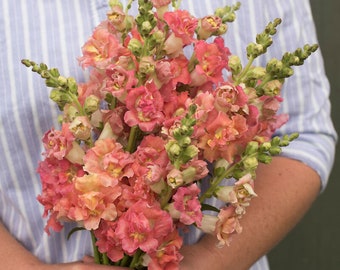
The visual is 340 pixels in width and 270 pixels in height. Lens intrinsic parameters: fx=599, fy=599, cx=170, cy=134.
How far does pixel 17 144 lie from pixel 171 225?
30 centimetres

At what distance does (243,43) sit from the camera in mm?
863

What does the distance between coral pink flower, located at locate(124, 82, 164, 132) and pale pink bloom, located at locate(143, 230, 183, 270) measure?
0.40ft

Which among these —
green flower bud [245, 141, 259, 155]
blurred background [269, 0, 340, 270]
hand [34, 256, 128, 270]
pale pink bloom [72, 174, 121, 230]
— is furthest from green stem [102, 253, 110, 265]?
blurred background [269, 0, 340, 270]

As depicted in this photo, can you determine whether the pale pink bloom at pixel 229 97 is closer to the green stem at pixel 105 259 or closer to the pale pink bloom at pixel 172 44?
the pale pink bloom at pixel 172 44

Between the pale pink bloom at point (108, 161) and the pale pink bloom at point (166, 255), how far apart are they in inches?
3.6

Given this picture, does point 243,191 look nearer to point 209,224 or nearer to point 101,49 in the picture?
point 209,224

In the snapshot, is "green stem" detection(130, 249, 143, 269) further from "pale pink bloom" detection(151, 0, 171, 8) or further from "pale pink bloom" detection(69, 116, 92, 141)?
"pale pink bloom" detection(151, 0, 171, 8)

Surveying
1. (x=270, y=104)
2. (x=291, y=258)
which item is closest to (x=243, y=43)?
(x=270, y=104)

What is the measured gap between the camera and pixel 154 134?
2.07ft

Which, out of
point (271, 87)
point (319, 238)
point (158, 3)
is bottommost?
point (319, 238)

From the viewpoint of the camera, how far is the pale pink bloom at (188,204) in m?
→ 0.58

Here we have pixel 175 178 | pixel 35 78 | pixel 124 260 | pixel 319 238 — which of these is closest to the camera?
pixel 175 178

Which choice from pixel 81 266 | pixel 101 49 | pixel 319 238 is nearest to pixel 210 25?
pixel 101 49

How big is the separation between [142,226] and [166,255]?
0.25ft
